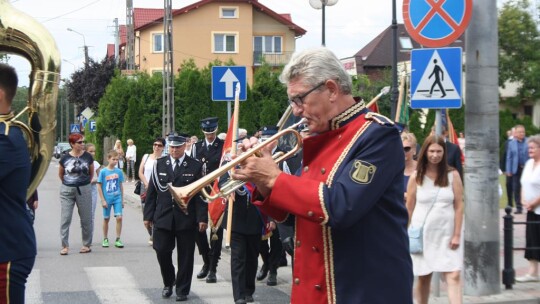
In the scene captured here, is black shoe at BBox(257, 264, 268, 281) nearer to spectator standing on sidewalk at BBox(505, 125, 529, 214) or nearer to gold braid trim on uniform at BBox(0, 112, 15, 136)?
gold braid trim on uniform at BBox(0, 112, 15, 136)

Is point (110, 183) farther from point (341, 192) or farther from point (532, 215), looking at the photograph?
point (341, 192)

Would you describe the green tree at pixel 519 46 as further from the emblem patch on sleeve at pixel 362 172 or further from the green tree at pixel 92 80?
the emblem patch on sleeve at pixel 362 172

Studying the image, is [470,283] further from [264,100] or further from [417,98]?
[264,100]

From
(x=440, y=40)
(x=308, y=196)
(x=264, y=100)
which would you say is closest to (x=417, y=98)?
(x=440, y=40)

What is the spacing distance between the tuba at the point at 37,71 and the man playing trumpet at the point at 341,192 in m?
1.75

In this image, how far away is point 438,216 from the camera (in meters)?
7.69

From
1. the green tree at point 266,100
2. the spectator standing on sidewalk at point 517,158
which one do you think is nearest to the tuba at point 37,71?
the spectator standing on sidewalk at point 517,158

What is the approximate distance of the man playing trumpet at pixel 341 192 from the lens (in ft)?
10.4

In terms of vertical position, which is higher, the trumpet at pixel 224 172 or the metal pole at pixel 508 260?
the trumpet at pixel 224 172

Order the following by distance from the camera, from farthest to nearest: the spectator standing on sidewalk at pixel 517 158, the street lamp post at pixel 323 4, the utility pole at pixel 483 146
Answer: the spectator standing on sidewalk at pixel 517 158 → the street lamp post at pixel 323 4 → the utility pole at pixel 483 146

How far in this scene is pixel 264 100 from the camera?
3741 cm

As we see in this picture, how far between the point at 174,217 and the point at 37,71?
4.80 metres

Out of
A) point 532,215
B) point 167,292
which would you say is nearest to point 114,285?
point 167,292

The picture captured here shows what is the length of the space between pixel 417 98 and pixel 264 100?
94.2ft
